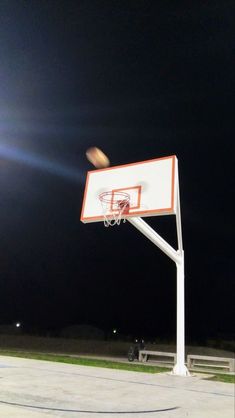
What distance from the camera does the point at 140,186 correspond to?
13016mm

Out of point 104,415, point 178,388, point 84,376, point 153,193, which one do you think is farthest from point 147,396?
point 153,193

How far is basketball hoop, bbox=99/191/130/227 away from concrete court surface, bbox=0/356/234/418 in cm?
434

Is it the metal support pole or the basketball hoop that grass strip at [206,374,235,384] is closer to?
the metal support pole

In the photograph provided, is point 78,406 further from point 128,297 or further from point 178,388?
point 128,297

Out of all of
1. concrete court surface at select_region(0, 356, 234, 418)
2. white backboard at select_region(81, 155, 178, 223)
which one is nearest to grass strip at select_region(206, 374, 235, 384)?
concrete court surface at select_region(0, 356, 234, 418)

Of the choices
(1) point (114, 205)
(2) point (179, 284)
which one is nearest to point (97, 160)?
(1) point (114, 205)

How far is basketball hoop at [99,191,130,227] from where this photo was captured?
42.6 feet

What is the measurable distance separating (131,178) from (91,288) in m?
28.3

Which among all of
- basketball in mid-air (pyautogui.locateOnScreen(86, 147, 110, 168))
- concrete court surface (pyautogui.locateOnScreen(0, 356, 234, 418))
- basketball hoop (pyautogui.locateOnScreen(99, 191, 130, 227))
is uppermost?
basketball in mid-air (pyautogui.locateOnScreen(86, 147, 110, 168))

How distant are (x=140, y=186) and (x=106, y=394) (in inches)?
261

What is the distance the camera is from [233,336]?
119ft

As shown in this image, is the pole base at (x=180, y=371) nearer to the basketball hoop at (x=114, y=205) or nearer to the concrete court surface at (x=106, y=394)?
the concrete court surface at (x=106, y=394)

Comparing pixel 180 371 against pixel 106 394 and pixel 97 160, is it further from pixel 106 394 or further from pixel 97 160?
pixel 97 160

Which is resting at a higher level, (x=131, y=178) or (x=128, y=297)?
(x=128, y=297)
